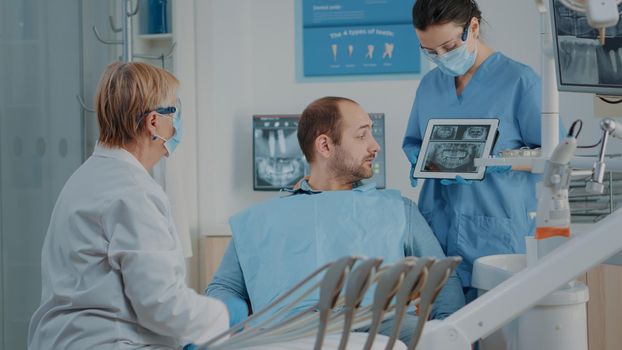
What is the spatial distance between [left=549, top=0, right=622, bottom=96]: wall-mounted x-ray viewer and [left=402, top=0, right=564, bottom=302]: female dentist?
661mm

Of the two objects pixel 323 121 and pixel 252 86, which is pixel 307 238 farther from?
pixel 252 86

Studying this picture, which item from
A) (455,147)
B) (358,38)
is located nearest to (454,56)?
(455,147)

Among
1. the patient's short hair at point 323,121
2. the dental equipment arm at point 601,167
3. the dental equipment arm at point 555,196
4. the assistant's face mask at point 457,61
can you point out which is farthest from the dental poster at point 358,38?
the dental equipment arm at point 601,167

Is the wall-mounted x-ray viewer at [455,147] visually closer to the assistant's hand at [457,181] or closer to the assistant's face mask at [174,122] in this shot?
the assistant's hand at [457,181]

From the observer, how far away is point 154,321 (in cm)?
143

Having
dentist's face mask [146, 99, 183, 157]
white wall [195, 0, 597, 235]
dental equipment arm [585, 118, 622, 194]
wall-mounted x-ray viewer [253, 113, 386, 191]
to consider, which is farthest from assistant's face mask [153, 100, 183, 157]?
wall-mounted x-ray viewer [253, 113, 386, 191]

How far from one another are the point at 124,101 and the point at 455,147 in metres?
0.94

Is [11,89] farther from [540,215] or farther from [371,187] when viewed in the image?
[540,215]

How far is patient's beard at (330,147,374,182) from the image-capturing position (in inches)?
90.0

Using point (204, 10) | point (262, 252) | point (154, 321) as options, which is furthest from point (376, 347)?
point (204, 10)

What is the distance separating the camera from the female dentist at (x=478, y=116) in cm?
224

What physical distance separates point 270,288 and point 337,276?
1109mm

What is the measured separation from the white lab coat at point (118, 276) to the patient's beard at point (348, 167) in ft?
2.78

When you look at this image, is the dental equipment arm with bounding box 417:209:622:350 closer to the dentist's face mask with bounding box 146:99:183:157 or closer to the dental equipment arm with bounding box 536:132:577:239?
the dental equipment arm with bounding box 536:132:577:239
